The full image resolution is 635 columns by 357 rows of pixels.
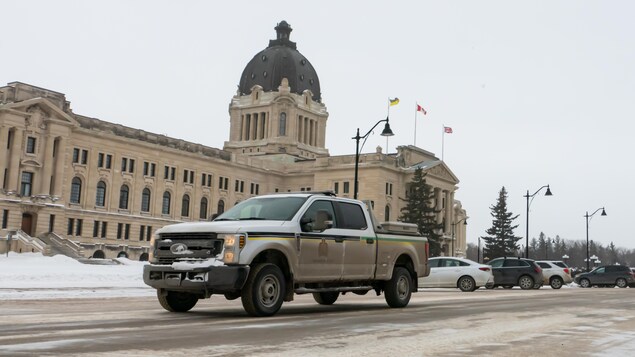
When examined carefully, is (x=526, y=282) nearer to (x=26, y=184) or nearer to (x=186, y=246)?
(x=186, y=246)

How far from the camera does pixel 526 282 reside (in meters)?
33.8

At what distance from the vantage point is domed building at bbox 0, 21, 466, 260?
213 feet

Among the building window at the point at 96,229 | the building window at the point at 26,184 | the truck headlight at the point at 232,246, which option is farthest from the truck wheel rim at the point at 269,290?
the building window at the point at 96,229

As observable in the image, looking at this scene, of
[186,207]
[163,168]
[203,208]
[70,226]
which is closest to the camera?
[70,226]

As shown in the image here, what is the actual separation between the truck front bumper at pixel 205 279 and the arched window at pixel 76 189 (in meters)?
65.6

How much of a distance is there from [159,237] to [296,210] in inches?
97.6

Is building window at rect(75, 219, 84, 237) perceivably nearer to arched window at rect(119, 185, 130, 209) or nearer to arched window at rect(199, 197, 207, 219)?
arched window at rect(119, 185, 130, 209)

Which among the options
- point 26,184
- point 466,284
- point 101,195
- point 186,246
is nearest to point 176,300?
point 186,246

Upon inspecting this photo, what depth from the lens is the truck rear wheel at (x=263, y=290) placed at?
10.9 m

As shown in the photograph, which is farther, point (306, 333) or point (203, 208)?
point (203, 208)

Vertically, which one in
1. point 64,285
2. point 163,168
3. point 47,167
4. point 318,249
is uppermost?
point 163,168

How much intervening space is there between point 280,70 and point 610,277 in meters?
83.3

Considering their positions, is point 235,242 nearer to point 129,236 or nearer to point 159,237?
point 159,237

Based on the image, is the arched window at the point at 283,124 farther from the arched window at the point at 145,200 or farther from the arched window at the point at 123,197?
the arched window at the point at 123,197
